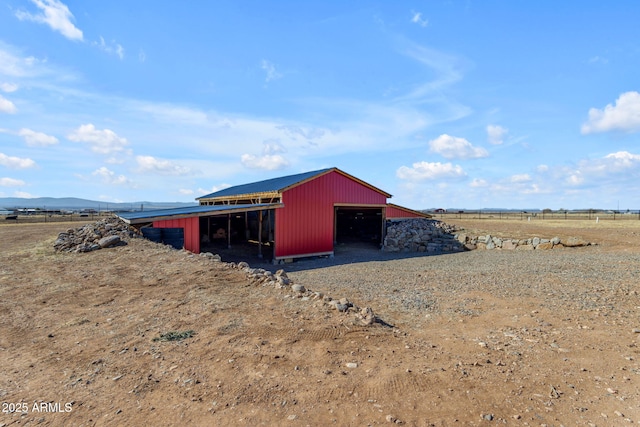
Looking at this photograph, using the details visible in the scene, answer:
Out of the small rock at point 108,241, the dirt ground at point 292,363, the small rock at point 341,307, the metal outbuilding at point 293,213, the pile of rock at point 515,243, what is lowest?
the dirt ground at point 292,363

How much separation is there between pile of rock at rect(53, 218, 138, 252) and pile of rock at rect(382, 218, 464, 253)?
566 inches

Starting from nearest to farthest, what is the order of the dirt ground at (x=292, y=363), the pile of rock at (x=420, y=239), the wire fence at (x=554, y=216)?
1. the dirt ground at (x=292, y=363)
2. the pile of rock at (x=420, y=239)
3. the wire fence at (x=554, y=216)

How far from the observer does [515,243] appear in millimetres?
19203

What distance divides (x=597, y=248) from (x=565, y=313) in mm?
13580

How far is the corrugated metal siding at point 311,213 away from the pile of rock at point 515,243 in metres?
7.58

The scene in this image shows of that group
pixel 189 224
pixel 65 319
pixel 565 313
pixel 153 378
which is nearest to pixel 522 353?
pixel 565 313

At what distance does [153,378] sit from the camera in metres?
4.24

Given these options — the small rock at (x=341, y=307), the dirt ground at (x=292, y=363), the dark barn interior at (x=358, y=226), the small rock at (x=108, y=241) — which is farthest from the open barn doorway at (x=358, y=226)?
the small rock at (x=341, y=307)

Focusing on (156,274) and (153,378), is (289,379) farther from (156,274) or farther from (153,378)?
(156,274)

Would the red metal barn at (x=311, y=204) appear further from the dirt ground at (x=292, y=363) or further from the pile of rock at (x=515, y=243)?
the dirt ground at (x=292, y=363)

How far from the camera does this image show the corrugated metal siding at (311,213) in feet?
54.3

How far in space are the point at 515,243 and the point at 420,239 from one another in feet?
17.5

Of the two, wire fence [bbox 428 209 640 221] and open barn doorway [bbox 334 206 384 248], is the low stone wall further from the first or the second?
wire fence [bbox 428 209 640 221]

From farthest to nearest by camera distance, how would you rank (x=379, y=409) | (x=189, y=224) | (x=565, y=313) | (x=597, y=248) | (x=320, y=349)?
1. (x=597, y=248)
2. (x=189, y=224)
3. (x=565, y=313)
4. (x=320, y=349)
5. (x=379, y=409)
